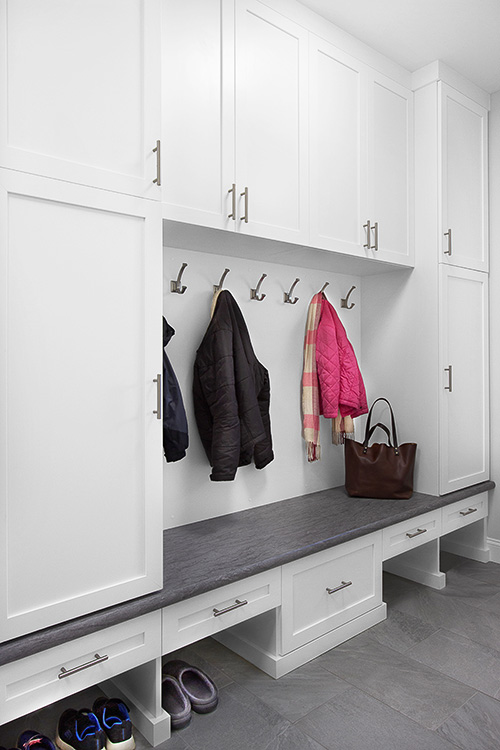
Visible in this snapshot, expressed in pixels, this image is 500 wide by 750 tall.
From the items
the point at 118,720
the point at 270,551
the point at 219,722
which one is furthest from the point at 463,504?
the point at 118,720

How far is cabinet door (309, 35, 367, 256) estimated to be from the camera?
7.60ft

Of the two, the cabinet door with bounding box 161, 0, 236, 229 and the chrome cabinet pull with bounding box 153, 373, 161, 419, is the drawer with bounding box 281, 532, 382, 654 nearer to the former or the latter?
the chrome cabinet pull with bounding box 153, 373, 161, 419

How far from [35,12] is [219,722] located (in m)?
2.18

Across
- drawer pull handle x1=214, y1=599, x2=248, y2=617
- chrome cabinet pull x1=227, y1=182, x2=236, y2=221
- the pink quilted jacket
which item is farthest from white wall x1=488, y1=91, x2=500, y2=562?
drawer pull handle x1=214, y1=599, x2=248, y2=617

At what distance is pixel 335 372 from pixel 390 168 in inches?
41.9

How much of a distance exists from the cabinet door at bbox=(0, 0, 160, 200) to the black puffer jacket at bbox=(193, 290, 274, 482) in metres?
0.75

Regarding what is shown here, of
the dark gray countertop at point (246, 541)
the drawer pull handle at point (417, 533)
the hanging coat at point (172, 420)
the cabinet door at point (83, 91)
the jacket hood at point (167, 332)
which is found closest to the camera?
the cabinet door at point (83, 91)

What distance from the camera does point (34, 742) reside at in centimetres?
152

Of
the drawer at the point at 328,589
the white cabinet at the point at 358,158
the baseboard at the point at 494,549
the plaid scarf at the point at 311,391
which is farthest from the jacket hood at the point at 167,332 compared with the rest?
the baseboard at the point at 494,549

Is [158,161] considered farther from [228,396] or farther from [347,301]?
[347,301]

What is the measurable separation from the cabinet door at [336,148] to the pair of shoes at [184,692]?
176cm

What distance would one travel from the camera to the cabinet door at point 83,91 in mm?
1370

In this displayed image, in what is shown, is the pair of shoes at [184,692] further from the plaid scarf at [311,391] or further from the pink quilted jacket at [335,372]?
the pink quilted jacket at [335,372]

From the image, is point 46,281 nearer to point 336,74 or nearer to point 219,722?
point 219,722
